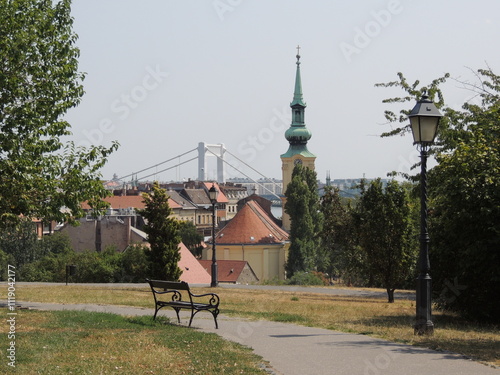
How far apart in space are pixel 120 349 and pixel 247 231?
7766 cm

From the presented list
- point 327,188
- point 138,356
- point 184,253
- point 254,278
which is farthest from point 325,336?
point 254,278

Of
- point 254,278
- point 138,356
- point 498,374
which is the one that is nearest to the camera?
point 498,374

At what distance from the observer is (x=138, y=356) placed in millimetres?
9961

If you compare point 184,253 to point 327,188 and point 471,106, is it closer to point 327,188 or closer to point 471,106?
point 327,188

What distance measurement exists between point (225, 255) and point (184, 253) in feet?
98.7

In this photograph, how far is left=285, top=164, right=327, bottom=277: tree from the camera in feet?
275

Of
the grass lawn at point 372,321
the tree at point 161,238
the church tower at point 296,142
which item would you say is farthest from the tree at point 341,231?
the church tower at point 296,142

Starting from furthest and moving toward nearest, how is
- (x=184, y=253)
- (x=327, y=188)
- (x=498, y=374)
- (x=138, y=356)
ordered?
(x=327, y=188) < (x=184, y=253) < (x=138, y=356) < (x=498, y=374)

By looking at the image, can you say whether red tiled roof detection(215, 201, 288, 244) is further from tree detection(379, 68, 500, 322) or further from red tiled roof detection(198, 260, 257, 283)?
tree detection(379, 68, 500, 322)

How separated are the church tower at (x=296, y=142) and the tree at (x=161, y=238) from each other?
77.0 meters

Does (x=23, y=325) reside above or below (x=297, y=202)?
below

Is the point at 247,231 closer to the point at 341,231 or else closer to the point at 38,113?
the point at 341,231

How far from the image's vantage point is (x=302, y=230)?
85.0 m

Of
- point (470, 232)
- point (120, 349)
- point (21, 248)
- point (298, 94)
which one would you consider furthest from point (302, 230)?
point (120, 349)
